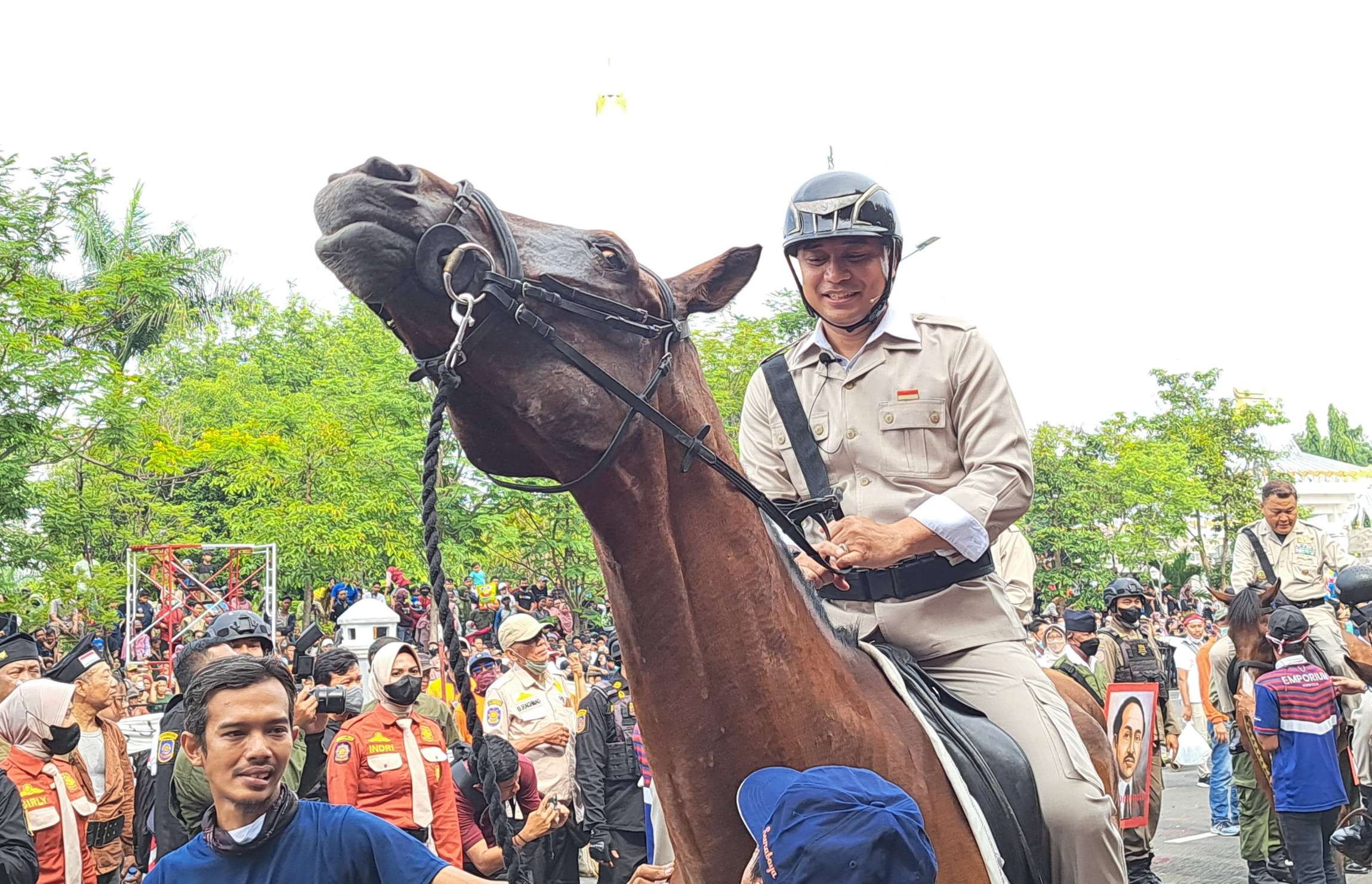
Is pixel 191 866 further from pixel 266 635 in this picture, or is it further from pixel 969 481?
pixel 266 635

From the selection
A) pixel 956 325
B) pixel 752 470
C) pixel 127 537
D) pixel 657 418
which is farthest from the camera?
pixel 127 537

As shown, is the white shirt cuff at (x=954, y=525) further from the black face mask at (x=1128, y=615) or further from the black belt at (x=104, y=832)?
the black face mask at (x=1128, y=615)

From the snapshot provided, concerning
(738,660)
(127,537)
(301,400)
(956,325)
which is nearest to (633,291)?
(738,660)

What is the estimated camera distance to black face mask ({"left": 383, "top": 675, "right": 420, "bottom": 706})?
694 cm

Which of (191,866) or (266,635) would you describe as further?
(266,635)

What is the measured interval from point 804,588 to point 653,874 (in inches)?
34.3

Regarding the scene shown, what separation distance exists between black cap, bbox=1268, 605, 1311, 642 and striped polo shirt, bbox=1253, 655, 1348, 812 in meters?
0.20

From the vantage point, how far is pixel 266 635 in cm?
614

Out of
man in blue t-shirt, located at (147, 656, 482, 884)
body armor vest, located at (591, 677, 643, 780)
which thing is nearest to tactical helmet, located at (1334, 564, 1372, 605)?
body armor vest, located at (591, 677, 643, 780)

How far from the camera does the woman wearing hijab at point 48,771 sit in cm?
591

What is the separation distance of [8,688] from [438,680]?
458 centimetres

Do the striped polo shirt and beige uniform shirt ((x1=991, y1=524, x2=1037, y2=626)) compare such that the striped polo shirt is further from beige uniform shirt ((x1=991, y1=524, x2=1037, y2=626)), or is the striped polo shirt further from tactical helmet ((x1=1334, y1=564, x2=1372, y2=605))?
beige uniform shirt ((x1=991, y1=524, x2=1037, y2=626))

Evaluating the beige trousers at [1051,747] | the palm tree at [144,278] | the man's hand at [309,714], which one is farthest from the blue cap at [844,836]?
the palm tree at [144,278]

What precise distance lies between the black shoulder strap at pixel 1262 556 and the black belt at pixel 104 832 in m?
9.11
